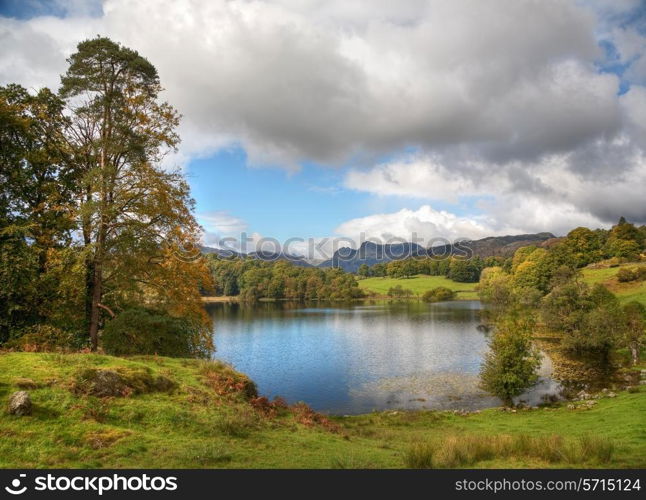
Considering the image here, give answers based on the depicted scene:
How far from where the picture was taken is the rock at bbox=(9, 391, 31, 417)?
36.4 feet

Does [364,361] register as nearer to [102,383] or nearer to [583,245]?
[102,383]

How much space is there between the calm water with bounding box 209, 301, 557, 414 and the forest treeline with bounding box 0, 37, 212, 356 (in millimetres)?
17142

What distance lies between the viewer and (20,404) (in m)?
11.2

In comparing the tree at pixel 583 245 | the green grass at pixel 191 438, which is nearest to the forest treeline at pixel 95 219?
the green grass at pixel 191 438

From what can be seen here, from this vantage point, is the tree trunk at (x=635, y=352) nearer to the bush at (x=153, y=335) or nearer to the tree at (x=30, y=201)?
the bush at (x=153, y=335)

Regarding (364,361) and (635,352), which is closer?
(635,352)

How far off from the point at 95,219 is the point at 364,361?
128ft

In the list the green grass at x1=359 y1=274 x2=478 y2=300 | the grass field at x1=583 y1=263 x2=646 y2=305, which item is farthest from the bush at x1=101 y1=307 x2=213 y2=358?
the green grass at x1=359 y1=274 x2=478 y2=300

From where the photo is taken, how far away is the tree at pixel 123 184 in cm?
2223

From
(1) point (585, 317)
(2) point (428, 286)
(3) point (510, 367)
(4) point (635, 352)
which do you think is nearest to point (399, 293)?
(2) point (428, 286)

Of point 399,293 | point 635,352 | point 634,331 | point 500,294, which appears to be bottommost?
point 635,352

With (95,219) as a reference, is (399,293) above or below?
below
